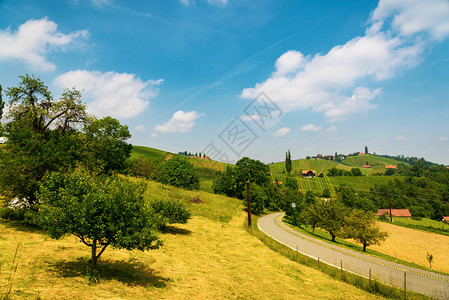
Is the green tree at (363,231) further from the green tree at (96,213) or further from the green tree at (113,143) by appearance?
the green tree at (113,143)

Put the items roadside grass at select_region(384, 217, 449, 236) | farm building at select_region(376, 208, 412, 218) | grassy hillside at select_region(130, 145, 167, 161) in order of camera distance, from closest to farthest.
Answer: roadside grass at select_region(384, 217, 449, 236) → farm building at select_region(376, 208, 412, 218) → grassy hillside at select_region(130, 145, 167, 161)

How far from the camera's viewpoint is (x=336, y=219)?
40531 mm

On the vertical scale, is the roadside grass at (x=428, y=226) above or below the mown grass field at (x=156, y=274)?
below

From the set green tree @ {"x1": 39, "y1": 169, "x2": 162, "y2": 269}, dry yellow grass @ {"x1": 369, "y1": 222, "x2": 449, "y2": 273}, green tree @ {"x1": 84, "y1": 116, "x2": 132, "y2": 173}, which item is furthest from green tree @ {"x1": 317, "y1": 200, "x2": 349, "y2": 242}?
green tree @ {"x1": 84, "y1": 116, "x2": 132, "y2": 173}

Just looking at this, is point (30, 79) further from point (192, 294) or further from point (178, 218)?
point (192, 294)

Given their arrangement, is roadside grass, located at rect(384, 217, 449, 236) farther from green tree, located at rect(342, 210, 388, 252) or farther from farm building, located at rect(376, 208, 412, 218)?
green tree, located at rect(342, 210, 388, 252)

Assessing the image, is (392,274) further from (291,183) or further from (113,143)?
(291,183)

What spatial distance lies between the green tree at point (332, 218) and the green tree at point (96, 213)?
37.7 meters

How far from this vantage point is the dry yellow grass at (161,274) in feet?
33.4

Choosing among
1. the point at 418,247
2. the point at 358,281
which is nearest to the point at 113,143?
the point at 358,281

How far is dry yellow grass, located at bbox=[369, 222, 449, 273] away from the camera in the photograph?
34.8 m

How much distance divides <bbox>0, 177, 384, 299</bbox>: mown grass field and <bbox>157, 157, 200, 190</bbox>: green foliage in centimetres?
3225

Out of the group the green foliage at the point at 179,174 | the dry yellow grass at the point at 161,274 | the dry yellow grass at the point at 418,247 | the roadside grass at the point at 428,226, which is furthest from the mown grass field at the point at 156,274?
the roadside grass at the point at 428,226

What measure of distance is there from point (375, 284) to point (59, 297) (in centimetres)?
1978
